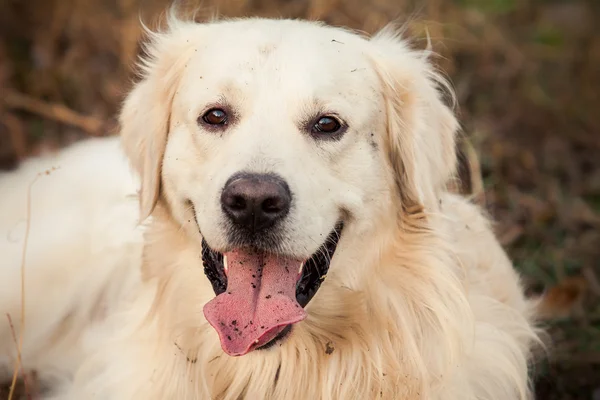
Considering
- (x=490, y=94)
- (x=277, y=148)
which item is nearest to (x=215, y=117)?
(x=277, y=148)

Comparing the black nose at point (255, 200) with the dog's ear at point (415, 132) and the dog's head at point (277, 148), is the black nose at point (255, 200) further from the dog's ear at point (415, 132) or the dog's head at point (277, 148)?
the dog's ear at point (415, 132)

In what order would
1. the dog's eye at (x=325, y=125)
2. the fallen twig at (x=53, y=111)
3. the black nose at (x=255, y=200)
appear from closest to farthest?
the black nose at (x=255, y=200)
the dog's eye at (x=325, y=125)
the fallen twig at (x=53, y=111)

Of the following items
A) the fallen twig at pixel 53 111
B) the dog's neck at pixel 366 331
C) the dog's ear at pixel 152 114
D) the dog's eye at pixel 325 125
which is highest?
the dog's eye at pixel 325 125

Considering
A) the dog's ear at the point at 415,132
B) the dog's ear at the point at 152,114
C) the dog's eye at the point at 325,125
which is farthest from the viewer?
the dog's ear at the point at 152,114

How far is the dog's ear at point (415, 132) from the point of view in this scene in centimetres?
313

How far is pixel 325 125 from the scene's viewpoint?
9.78ft

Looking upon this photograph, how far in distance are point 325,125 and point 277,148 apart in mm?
269

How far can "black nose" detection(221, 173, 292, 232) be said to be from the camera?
2.62 m

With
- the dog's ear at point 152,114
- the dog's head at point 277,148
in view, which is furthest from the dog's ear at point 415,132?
the dog's ear at point 152,114

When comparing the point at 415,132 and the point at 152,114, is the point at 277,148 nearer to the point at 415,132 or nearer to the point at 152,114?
the point at 415,132

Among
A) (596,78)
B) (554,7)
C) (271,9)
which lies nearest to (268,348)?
(271,9)

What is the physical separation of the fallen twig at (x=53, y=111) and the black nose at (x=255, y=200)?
3.56m

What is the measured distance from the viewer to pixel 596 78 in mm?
7777

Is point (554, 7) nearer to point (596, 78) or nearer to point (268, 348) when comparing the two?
point (596, 78)
